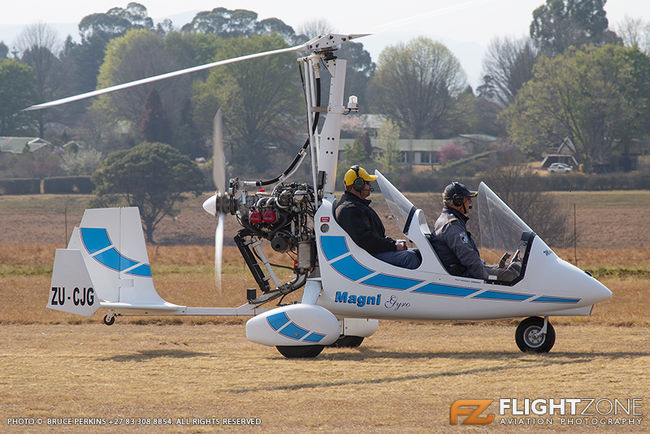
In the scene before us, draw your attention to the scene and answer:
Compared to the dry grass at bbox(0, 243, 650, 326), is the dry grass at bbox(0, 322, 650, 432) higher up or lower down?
higher up

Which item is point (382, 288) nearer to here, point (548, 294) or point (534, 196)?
point (548, 294)

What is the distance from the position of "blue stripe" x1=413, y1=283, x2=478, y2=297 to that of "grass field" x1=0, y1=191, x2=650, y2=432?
665mm

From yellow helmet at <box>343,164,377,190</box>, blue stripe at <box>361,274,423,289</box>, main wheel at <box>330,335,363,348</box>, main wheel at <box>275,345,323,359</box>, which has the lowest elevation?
main wheel at <box>330,335,363,348</box>

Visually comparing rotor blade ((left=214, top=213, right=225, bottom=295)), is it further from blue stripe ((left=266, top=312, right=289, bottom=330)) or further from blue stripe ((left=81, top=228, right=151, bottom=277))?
blue stripe ((left=81, top=228, right=151, bottom=277))

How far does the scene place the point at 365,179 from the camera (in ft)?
31.7

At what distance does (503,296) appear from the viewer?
9.22 meters

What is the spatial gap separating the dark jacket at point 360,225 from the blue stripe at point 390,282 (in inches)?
11.8

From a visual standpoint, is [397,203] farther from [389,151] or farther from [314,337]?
[389,151]

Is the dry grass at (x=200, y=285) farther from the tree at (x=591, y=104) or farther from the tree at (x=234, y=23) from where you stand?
the tree at (x=234, y=23)

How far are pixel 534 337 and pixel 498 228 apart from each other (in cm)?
122

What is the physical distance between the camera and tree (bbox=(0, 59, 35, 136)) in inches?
3460

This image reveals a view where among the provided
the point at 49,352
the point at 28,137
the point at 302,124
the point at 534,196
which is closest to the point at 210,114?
the point at 302,124

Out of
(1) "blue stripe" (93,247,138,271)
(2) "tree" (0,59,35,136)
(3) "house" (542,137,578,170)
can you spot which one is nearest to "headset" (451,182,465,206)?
(1) "blue stripe" (93,247,138,271)

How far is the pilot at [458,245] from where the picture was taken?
9.25 m
